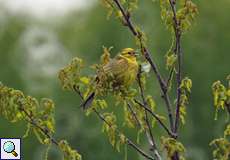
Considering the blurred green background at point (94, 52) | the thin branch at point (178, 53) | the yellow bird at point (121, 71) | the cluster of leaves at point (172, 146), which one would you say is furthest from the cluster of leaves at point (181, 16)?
the blurred green background at point (94, 52)

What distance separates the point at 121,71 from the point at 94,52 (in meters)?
24.3

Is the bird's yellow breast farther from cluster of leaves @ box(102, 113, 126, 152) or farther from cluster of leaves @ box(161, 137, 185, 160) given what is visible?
cluster of leaves @ box(161, 137, 185, 160)

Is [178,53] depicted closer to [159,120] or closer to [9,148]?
[159,120]

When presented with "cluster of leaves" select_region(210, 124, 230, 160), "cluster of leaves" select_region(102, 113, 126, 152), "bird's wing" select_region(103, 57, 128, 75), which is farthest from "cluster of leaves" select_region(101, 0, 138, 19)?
"cluster of leaves" select_region(210, 124, 230, 160)

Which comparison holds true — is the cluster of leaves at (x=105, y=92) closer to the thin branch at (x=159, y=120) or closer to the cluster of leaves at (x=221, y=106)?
the thin branch at (x=159, y=120)

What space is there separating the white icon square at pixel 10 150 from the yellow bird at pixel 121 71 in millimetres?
960

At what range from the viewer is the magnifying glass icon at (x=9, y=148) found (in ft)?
25.3

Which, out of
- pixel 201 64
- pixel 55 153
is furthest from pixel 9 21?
pixel 55 153

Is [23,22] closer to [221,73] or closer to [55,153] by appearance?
[221,73]

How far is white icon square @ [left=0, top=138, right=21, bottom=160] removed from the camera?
7.63m

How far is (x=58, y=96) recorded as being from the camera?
30531 millimetres

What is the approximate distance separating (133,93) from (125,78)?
8.1 inches

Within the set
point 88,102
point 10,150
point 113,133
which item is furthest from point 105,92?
point 10,150

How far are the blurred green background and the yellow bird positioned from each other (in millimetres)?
20117
